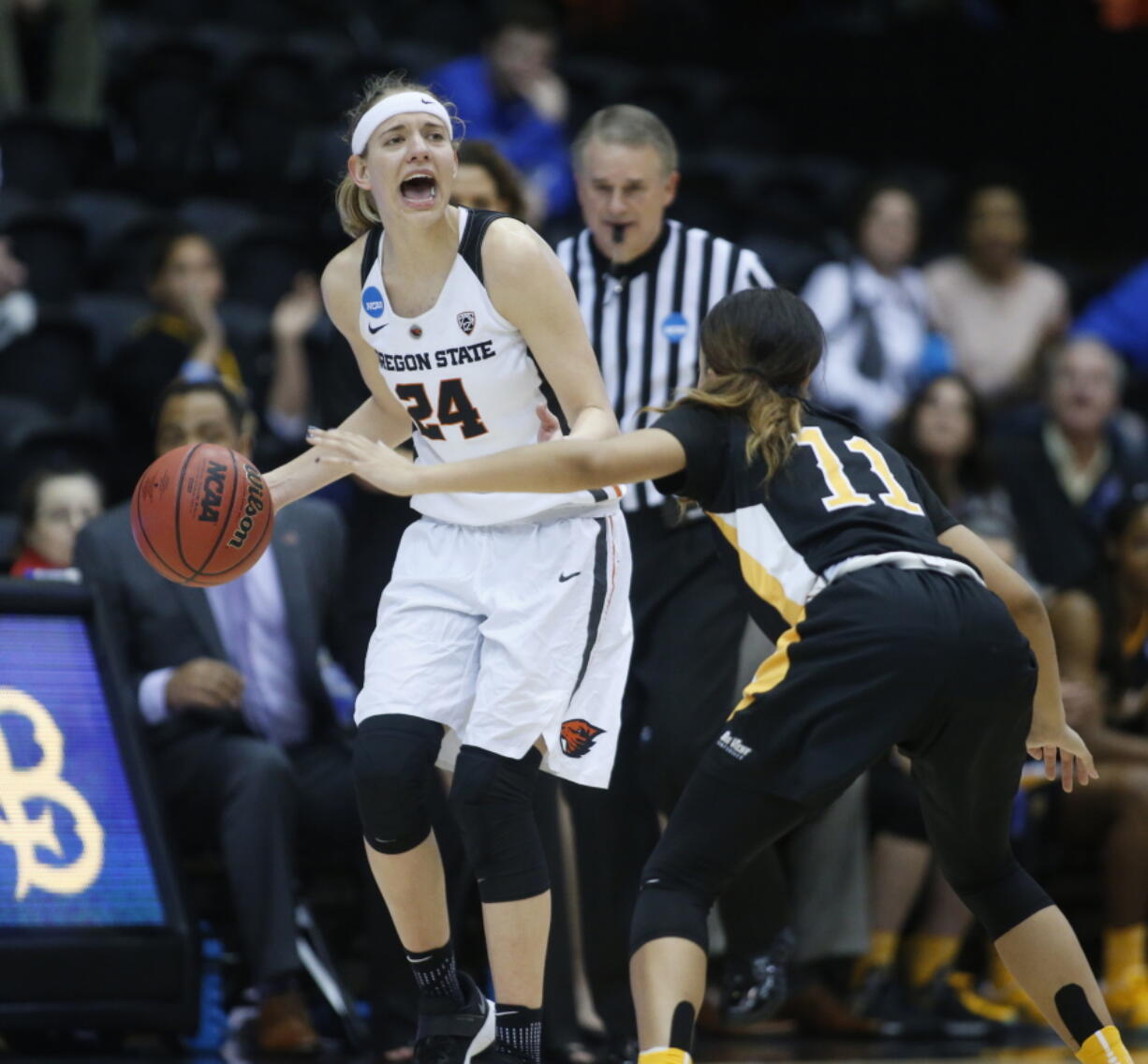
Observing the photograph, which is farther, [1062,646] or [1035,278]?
[1035,278]

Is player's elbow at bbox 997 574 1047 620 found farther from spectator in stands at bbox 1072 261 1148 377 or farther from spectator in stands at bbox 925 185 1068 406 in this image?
spectator in stands at bbox 1072 261 1148 377

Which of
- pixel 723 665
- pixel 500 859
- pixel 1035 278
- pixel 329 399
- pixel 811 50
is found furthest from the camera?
pixel 811 50

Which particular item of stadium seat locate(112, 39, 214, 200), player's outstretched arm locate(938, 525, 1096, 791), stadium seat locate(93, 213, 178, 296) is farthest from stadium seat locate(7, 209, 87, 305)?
player's outstretched arm locate(938, 525, 1096, 791)

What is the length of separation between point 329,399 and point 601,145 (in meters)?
1.11

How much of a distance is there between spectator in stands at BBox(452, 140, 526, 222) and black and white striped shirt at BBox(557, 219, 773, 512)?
297mm

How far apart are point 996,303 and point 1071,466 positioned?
4.04 ft

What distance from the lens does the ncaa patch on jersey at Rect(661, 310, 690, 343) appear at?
541 cm

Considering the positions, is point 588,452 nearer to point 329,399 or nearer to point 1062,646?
point 329,399

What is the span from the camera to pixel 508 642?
4.19 m

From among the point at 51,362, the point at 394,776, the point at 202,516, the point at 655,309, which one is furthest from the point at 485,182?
the point at 51,362

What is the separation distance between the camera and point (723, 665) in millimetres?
5285

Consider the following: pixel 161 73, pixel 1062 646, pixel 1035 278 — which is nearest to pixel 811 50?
pixel 1035 278

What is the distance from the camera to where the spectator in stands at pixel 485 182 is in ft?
17.8

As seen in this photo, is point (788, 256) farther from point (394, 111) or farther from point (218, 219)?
point (394, 111)
